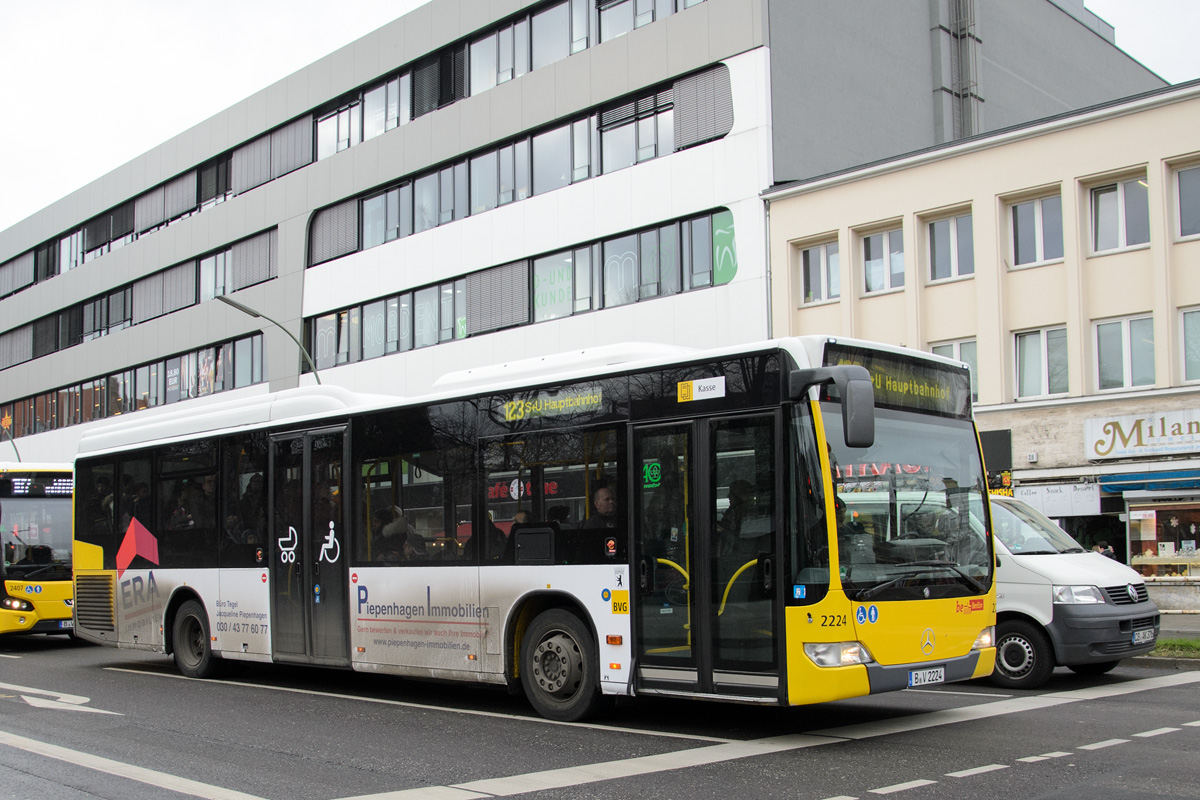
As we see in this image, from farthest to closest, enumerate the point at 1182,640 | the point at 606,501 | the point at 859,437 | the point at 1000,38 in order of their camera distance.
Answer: the point at 1000,38, the point at 1182,640, the point at 606,501, the point at 859,437

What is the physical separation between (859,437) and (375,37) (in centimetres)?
3339

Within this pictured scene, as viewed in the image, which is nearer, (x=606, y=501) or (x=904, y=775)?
(x=904, y=775)

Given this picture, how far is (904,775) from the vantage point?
24.6ft

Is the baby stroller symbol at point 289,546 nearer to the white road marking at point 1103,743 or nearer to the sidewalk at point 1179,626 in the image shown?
the white road marking at point 1103,743

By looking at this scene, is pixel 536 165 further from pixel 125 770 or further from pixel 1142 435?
pixel 125 770

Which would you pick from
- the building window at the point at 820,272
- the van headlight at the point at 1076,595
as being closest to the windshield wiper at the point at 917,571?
the van headlight at the point at 1076,595

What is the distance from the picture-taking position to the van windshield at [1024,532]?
12484 millimetres

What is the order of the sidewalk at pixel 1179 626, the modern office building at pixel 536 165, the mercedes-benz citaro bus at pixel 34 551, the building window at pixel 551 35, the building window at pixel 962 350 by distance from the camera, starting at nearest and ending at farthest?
1. the sidewalk at pixel 1179 626
2. the mercedes-benz citaro bus at pixel 34 551
3. the building window at pixel 962 350
4. the modern office building at pixel 536 165
5. the building window at pixel 551 35

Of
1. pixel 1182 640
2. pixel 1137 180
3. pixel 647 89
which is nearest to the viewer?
pixel 1182 640

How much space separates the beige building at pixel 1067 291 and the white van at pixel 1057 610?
10862 mm

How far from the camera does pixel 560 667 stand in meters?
10.1

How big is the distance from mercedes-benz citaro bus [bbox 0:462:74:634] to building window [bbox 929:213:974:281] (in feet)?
58.2

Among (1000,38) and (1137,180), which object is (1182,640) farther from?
(1000,38)

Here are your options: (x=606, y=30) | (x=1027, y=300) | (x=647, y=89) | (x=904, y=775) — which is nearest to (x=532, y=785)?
(x=904, y=775)
